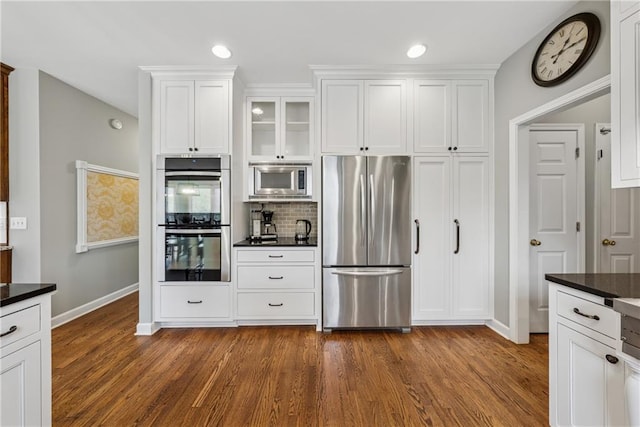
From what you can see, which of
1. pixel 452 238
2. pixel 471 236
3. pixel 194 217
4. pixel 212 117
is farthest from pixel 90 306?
pixel 471 236

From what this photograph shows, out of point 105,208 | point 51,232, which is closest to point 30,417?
point 51,232

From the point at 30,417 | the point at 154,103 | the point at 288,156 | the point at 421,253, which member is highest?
the point at 154,103

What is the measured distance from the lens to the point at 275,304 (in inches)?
117

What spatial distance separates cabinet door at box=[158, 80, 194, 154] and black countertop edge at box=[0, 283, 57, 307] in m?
1.87

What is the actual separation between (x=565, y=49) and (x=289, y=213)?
290 cm

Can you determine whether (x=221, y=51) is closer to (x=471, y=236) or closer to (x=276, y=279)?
(x=276, y=279)

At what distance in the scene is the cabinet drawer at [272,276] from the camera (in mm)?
2965

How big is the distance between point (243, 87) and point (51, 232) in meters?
2.55

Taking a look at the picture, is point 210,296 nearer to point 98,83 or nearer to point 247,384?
point 247,384

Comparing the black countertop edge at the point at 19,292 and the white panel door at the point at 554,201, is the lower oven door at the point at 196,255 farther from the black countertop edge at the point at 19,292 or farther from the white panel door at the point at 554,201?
the white panel door at the point at 554,201

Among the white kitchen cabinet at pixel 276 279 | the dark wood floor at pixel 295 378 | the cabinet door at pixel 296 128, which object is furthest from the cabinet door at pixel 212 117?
the dark wood floor at pixel 295 378

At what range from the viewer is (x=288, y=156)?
334 centimetres

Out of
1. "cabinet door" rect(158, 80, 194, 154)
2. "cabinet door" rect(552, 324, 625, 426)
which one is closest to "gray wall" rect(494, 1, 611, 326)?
"cabinet door" rect(552, 324, 625, 426)

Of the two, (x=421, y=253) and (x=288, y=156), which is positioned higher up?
(x=288, y=156)
